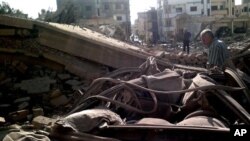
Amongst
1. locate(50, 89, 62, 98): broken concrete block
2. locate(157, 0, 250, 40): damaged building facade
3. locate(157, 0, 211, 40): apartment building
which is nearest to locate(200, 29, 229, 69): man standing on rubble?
locate(50, 89, 62, 98): broken concrete block

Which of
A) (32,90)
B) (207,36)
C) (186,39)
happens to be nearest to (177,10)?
(186,39)

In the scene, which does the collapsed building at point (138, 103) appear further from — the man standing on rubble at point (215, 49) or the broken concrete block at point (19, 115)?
the man standing on rubble at point (215, 49)

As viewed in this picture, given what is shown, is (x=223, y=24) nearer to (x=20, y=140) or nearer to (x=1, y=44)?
(x=1, y=44)

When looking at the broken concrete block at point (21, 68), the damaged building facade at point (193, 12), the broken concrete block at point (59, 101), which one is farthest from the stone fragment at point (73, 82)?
the damaged building facade at point (193, 12)

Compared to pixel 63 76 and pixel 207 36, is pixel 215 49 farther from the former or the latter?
pixel 63 76

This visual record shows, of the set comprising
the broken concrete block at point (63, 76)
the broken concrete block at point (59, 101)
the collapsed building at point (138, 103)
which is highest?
the collapsed building at point (138, 103)

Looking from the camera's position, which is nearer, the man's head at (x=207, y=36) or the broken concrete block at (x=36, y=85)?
the man's head at (x=207, y=36)

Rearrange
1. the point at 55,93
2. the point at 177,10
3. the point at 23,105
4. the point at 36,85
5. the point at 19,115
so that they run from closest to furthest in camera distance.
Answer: the point at 19,115 < the point at 23,105 < the point at 55,93 < the point at 36,85 < the point at 177,10

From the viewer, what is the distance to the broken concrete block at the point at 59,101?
29.8 ft

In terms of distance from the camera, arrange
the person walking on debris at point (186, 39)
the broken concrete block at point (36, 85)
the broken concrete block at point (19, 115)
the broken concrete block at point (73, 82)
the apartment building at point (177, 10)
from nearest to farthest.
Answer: the broken concrete block at point (19, 115), the broken concrete block at point (36, 85), the broken concrete block at point (73, 82), the person walking on debris at point (186, 39), the apartment building at point (177, 10)

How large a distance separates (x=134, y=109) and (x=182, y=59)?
33.6ft

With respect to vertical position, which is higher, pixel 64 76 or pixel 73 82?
pixel 64 76

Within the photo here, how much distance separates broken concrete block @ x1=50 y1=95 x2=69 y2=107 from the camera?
908cm

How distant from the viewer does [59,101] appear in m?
9.12
